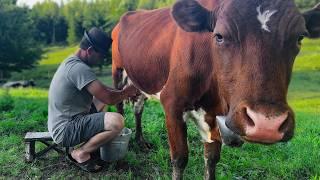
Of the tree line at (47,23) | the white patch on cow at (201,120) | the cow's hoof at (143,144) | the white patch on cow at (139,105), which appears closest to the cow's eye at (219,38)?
the white patch on cow at (201,120)

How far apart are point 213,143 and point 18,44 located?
49792mm

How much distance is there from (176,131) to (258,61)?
75.8 inches

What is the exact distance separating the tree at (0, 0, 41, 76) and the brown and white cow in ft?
154

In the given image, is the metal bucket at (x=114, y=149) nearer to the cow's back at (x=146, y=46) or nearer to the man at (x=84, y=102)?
the man at (x=84, y=102)

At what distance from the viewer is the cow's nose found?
3.23 metres

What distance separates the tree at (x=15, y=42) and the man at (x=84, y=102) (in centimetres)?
4603

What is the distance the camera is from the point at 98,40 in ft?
18.9

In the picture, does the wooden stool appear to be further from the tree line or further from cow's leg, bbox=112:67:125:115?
the tree line

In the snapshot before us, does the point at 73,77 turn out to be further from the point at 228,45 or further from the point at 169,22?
the point at 228,45

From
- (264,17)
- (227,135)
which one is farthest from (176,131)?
(264,17)

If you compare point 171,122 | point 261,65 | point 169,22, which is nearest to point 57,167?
point 171,122

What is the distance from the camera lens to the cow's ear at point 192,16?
4.31 m

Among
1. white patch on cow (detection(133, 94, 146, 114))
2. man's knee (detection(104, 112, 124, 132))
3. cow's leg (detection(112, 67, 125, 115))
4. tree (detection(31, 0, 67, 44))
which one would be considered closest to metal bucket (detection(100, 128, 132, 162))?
man's knee (detection(104, 112, 124, 132))

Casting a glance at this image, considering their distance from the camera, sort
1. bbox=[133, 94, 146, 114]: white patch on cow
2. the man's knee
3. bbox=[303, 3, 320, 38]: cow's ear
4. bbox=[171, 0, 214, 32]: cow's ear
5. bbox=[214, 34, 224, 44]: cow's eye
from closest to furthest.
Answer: bbox=[214, 34, 224, 44]: cow's eye, bbox=[171, 0, 214, 32]: cow's ear, bbox=[303, 3, 320, 38]: cow's ear, the man's knee, bbox=[133, 94, 146, 114]: white patch on cow
